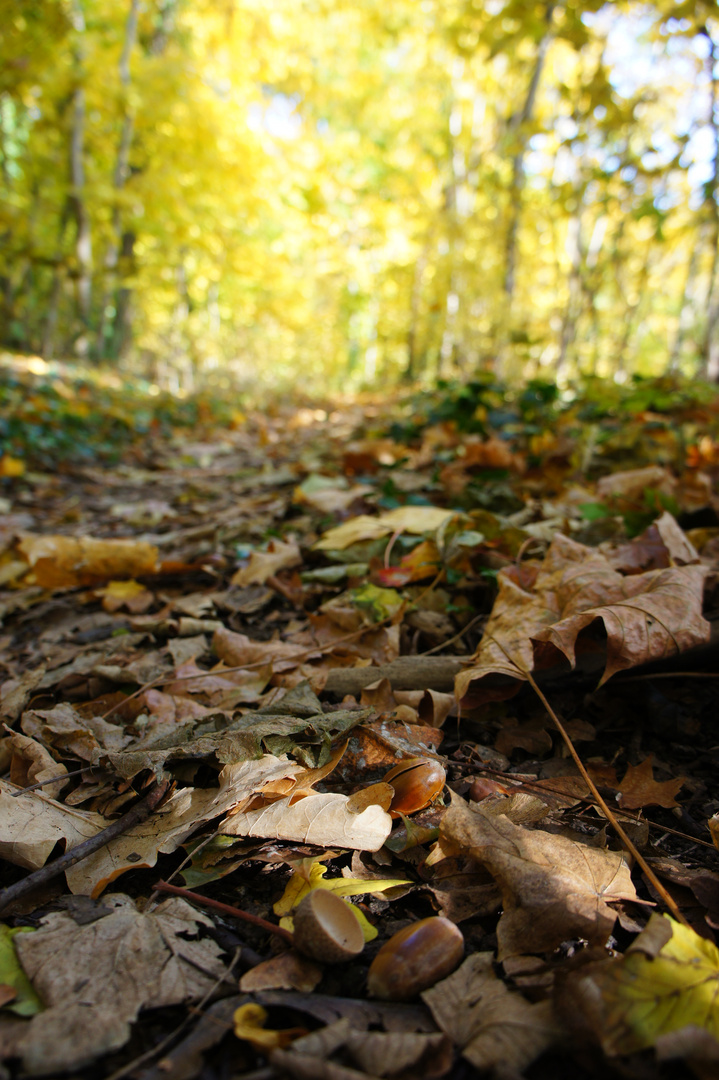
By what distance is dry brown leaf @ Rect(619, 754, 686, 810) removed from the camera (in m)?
0.99

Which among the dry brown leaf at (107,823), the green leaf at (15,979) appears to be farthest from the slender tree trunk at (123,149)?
the green leaf at (15,979)

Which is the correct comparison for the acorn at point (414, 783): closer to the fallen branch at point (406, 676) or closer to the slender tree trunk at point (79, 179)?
the fallen branch at point (406, 676)

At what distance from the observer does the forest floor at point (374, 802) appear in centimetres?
62

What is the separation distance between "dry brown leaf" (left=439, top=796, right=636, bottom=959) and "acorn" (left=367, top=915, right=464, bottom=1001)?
0.22 feet

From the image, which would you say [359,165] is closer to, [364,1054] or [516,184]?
[516,184]

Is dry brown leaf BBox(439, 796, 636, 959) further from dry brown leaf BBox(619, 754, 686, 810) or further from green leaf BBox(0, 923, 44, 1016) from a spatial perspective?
green leaf BBox(0, 923, 44, 1016)

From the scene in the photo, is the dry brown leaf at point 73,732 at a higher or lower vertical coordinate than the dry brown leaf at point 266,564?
lower

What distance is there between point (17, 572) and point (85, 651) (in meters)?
0.95

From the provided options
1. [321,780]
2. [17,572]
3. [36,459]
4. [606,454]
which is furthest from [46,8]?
[321,780]

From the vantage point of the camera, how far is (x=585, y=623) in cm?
111

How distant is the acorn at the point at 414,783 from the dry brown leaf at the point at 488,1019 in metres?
0.27

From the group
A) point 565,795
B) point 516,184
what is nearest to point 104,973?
point 565,795

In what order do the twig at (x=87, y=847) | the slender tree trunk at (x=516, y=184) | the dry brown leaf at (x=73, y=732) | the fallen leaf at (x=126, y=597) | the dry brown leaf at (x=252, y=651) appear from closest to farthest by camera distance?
the twig at (x=87, y=847)
the dry brown leaf at (x=73, y=732)
the dry brown leaf at (x=252, y=651)
the fallen leaf at (x=126, y=597)
the slender tree trunk at (x=516, y=184)

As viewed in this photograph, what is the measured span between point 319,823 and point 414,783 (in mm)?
180
